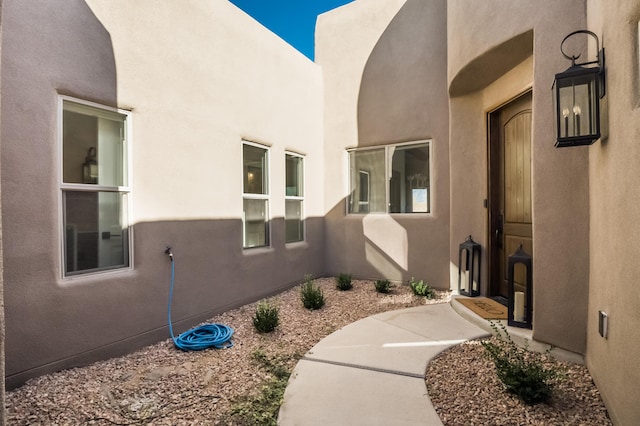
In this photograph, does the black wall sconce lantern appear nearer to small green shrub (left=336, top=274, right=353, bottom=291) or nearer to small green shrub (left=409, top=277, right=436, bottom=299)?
small green shrub (left=409, top=277, right=436, bottom=299)

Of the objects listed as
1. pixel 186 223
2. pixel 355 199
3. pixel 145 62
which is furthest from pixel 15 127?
pixel 355 199

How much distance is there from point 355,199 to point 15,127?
4.80m

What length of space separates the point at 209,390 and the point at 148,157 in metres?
2.33

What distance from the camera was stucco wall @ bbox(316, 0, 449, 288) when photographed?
5301 millimetres

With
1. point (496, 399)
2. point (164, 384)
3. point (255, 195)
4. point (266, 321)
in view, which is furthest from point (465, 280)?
point (164, 384)

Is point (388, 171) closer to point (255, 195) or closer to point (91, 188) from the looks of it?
point (255, 195)

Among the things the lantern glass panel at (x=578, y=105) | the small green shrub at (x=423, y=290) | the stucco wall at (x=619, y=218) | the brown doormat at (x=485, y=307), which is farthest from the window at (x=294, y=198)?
the stucco wall at (x=619, y=218)

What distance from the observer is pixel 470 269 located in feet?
15.2

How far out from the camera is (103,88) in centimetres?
309

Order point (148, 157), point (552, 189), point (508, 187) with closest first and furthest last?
1. point (552, 189)
2. point (148, 157)
3. point (508, 187)

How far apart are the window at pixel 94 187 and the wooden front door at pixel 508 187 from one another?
442 centimetres

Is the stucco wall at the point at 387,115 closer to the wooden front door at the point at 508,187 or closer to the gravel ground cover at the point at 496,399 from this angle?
the wooden front door at the point at 508,187

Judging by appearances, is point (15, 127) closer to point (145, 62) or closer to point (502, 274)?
point (145, 62)

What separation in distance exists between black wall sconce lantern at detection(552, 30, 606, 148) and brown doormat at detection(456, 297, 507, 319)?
6.76ft
